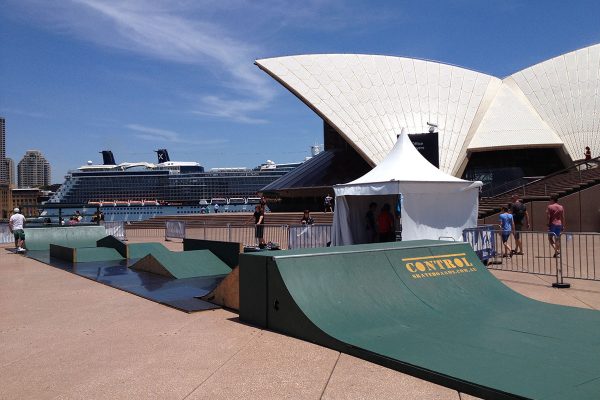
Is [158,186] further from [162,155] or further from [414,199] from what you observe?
[414,199]

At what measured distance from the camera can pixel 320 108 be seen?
26828 millimetres

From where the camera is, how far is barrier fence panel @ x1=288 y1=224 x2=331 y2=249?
14.6 metres

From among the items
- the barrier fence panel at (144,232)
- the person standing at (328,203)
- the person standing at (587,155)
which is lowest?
the barrier fence panel at (144,232)

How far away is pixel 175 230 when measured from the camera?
21359 millimetres

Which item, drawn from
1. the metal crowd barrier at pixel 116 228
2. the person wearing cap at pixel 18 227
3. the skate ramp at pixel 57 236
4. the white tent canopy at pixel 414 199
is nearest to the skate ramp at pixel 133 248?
the skate ramp at pixel 57 236

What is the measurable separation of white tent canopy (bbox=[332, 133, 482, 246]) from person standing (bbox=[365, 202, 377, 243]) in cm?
22

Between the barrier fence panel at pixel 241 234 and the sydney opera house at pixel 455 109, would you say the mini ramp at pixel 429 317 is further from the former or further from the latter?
the sydney opera house at pixel 455 109

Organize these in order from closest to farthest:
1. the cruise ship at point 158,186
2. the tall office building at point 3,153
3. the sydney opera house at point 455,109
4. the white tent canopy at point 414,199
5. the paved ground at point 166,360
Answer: the paved ground at point 166,360 → the white tent canopy at point 414,199 → the sydney opera house at point 455,109 → the cruise ship at point 158,186 → the tall office building at point 3,153

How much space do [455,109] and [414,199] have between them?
1793 cm

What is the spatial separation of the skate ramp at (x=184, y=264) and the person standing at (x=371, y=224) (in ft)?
14.7

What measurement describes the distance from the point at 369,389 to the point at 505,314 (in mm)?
2866

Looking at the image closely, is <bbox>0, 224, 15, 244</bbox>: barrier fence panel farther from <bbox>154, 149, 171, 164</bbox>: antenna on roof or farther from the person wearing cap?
<bbox>154, 149, 171, 164</bbox>: antenna on roof

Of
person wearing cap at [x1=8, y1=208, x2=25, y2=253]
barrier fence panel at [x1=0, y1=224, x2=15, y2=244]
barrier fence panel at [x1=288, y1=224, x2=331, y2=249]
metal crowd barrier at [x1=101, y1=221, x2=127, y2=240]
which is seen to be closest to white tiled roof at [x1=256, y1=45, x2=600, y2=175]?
metal crowd barrier at [x1=101, y1=221, x2=127, y2=240]

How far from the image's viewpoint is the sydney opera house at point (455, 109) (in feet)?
86.8
